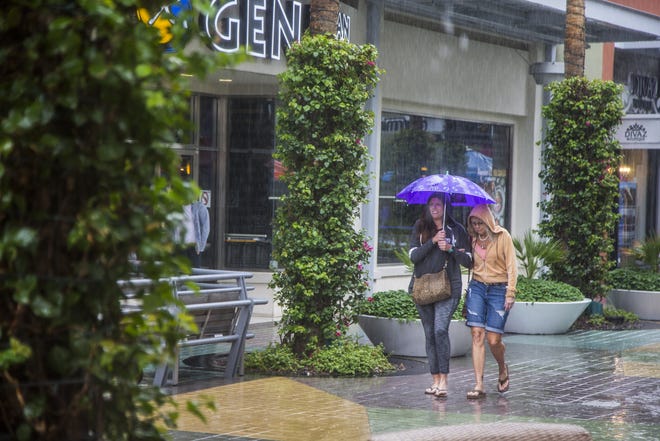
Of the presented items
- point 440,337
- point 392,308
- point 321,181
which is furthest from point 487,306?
point 392,308

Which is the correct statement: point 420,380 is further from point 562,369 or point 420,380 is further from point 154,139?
point 154,139

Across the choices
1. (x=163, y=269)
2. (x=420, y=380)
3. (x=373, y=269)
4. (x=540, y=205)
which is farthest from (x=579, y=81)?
(x=163, y=269)

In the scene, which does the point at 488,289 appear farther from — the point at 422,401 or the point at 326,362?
the point at 326,362

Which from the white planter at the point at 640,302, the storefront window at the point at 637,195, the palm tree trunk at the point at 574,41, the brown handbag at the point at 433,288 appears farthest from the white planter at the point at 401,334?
the storefront window at the point at 637,195

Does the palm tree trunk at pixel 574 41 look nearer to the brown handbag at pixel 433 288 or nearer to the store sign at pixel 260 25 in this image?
the store sign at pixel 260 25

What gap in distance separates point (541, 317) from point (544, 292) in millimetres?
416

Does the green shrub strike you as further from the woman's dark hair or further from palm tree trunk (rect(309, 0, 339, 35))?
the woman's dark hair

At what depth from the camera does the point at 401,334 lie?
12.4 m

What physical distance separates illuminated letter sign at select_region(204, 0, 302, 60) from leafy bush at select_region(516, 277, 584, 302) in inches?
189

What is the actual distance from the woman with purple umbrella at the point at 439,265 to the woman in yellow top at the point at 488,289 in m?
0.15

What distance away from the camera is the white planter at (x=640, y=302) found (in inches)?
699

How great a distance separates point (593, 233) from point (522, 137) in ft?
24.5

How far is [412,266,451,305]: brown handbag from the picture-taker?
9891 mm

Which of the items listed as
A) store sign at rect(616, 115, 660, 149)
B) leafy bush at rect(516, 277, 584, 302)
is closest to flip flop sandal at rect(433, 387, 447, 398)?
leafy bush at rect(516, 277, 584, 302)
